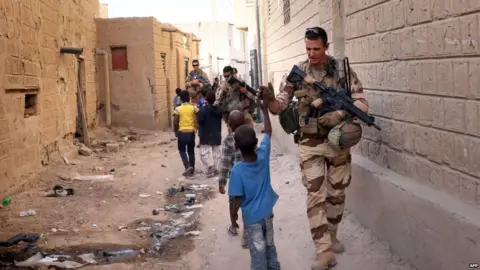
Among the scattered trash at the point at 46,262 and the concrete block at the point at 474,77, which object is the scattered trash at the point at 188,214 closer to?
the scattered trash at the point at 46,262

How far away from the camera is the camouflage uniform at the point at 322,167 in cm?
371

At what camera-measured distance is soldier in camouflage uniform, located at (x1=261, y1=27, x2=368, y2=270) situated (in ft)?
12.1

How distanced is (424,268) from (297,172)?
169 inches

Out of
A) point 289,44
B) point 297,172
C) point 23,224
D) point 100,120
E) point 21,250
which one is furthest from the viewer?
point 100,120

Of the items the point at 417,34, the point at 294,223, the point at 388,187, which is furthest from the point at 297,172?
the point at 417,34

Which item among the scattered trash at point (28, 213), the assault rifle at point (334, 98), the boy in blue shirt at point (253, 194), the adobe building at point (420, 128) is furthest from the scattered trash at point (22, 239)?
the adobe building at point (420, 128)

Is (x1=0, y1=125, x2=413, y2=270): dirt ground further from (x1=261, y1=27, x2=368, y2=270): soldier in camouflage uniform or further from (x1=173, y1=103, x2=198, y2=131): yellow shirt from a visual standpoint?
(x1=173, y1=103, x2=198, y2=131): yellow shirt

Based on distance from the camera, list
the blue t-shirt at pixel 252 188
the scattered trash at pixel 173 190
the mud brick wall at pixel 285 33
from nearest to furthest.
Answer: the blue t-shirt at pixel 252 188, the mud brick wall at pixel 285 33, the scattered trash at pixel 173 190

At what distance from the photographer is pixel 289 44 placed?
9.55 m

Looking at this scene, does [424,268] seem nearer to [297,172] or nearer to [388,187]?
[388,187]

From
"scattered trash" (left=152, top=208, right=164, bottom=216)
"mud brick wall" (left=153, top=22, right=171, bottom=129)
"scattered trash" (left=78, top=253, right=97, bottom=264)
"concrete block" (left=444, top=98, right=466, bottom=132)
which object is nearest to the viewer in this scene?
"concrete block" (left=444, top=98, right=466, bottom=132)

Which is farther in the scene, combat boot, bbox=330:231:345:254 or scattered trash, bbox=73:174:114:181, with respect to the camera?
scattered trash, bbox=73:174:114:181

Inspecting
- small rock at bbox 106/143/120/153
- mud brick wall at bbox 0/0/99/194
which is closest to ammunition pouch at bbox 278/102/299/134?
mud brick wall at bbox 0/0/99/194

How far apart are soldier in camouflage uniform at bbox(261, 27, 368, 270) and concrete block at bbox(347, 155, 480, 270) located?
39cm
